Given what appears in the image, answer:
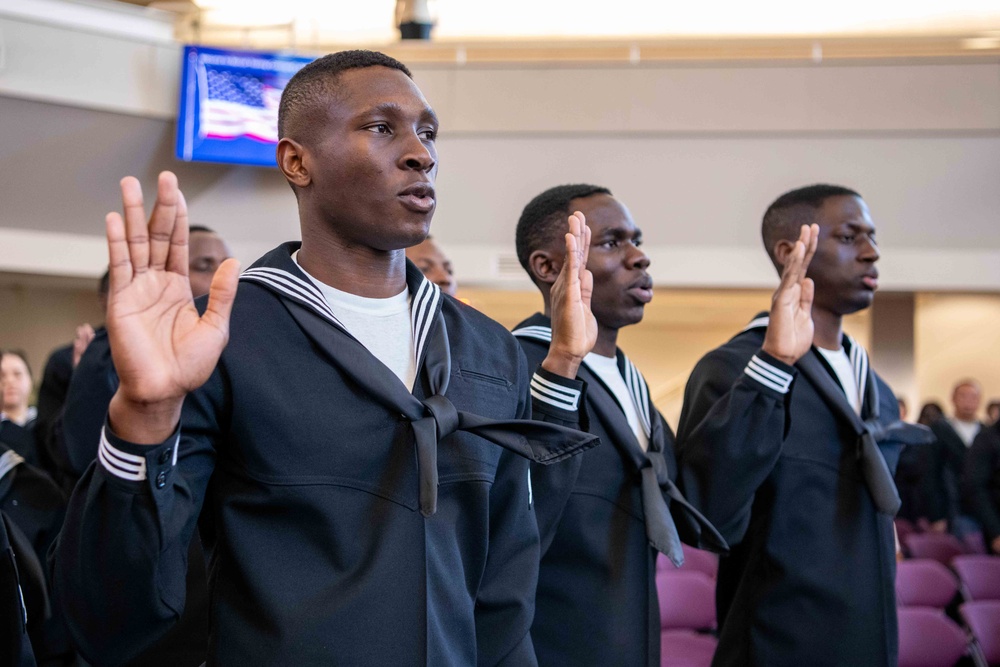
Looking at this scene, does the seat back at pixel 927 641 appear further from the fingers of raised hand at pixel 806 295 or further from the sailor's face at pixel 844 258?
the fingers of raised hand at pixel 806 295

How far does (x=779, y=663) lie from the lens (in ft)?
8.52

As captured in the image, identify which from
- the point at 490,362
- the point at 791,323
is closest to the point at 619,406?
the point at 791,323

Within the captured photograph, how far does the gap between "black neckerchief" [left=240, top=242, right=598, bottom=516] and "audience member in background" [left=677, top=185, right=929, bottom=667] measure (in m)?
0.98

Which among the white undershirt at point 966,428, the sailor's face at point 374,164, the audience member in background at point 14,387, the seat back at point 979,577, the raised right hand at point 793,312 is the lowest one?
the seat back at point 979,577

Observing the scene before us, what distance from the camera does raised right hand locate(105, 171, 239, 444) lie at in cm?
124

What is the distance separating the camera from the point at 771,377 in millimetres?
2506

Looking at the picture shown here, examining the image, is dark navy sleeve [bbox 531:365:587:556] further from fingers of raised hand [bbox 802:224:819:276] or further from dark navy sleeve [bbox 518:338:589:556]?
fingers of raised hand [bbox 802:224:819:276]

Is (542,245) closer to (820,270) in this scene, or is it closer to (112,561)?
(820,270)

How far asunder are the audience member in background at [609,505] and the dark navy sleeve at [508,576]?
315 mm

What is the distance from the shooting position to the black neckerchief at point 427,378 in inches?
58.2

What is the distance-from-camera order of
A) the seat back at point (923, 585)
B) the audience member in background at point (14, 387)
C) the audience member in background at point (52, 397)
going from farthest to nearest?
the audience member in background at point (14, 387), the audience member in background at point (52, 397), the seat back at point (923, 585)

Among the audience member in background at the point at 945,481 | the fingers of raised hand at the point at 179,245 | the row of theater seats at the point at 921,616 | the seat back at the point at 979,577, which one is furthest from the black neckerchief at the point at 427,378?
the audience member in background at the point at 945,481

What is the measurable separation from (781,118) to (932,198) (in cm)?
140

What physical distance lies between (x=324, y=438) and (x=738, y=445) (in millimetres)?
1350
